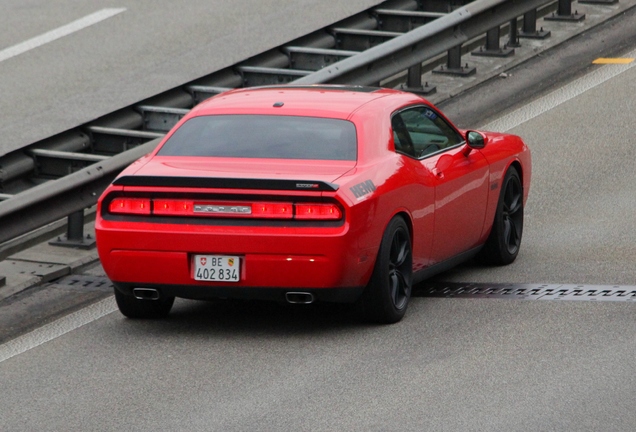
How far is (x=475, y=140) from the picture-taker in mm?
9836

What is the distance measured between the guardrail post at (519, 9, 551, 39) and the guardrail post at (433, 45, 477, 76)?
145 cm

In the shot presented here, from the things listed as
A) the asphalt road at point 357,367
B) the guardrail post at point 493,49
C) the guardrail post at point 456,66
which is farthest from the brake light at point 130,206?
the guardrail post at point 493,49

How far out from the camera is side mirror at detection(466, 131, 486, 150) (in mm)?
9836

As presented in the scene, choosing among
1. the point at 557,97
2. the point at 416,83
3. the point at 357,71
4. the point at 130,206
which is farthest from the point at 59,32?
the point at 130,206

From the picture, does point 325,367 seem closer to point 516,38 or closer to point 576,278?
point 576,278

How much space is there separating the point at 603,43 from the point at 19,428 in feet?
37.9

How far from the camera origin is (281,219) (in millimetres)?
8227

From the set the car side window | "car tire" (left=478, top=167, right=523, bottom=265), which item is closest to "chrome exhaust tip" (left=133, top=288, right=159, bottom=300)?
the car side window

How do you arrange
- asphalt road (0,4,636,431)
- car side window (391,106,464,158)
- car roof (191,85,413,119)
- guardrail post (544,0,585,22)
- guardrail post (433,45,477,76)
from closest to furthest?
asphalt road (0,4,636,431)
car roof (191,85,413,119)
car side window (391,106,464,158)
guardrail post (433,45,477,76)
guardrail post (544,0,585,22)

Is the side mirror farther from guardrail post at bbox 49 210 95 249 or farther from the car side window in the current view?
guardrail post at bbox 49 210 95 249

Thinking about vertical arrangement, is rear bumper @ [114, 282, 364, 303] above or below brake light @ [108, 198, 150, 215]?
below

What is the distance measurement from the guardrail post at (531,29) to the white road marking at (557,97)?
1.05 metres

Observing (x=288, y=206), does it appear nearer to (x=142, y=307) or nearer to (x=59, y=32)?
(x=142, y=307)

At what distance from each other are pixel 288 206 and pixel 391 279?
0.96 meters
